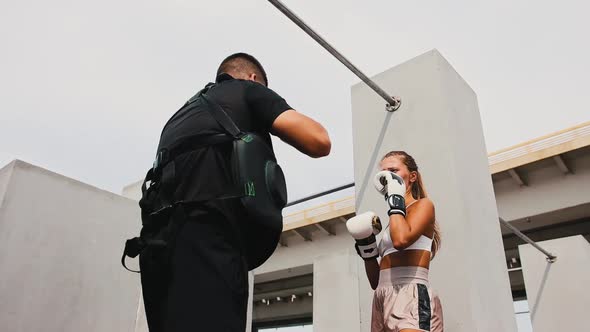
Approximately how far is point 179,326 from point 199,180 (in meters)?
0.40

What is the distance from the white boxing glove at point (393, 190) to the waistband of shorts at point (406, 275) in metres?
0.29

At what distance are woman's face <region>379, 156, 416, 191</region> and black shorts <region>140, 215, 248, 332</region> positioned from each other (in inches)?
70.1

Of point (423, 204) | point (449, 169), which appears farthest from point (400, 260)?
point (449, 169)

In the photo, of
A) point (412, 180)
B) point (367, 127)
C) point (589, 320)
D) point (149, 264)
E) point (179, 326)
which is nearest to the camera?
point (179, 326)

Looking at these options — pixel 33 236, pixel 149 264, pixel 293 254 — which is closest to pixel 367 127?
pixel 149 264

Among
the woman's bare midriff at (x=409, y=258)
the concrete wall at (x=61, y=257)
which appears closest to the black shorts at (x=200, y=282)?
the woman's bare midriff at (x=409, y=258)

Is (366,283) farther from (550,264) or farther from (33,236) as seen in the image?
(550,264)

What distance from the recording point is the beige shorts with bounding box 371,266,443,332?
2410 mm

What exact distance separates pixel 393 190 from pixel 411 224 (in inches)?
8.0

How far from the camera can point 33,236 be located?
4.56 metres

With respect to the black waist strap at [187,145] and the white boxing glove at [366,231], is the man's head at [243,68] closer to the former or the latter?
the black waist strap at [187,145]

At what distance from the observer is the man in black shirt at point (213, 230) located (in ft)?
4.14

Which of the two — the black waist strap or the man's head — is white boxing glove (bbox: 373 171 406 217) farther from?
the black waist strap

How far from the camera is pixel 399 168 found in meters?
2.98
